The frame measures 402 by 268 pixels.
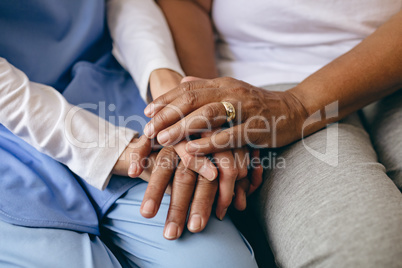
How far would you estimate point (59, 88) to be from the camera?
2.80 ft

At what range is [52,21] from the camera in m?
0.81

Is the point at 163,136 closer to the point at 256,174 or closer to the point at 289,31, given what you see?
the point at 256,174

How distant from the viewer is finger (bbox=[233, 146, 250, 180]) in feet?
2.22

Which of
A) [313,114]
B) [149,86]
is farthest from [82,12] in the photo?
[313,114]

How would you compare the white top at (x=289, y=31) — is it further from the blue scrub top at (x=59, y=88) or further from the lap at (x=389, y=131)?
the blue scrub top at (x=59, y=88)

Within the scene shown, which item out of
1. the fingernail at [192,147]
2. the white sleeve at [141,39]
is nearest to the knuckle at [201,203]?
the fingernail at [192,147]

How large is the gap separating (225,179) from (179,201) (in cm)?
10

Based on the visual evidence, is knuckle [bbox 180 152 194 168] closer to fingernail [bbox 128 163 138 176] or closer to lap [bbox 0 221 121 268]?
fingernail [bbox 128 163 138 176]

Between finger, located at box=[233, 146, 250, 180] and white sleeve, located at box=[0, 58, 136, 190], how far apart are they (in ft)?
0.81

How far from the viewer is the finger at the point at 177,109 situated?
652mm

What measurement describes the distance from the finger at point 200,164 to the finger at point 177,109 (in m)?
0.07

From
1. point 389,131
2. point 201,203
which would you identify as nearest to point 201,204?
point 201,203

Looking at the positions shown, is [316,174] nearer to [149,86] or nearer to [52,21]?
[149,86]

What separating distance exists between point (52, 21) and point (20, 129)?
12.7 inches
